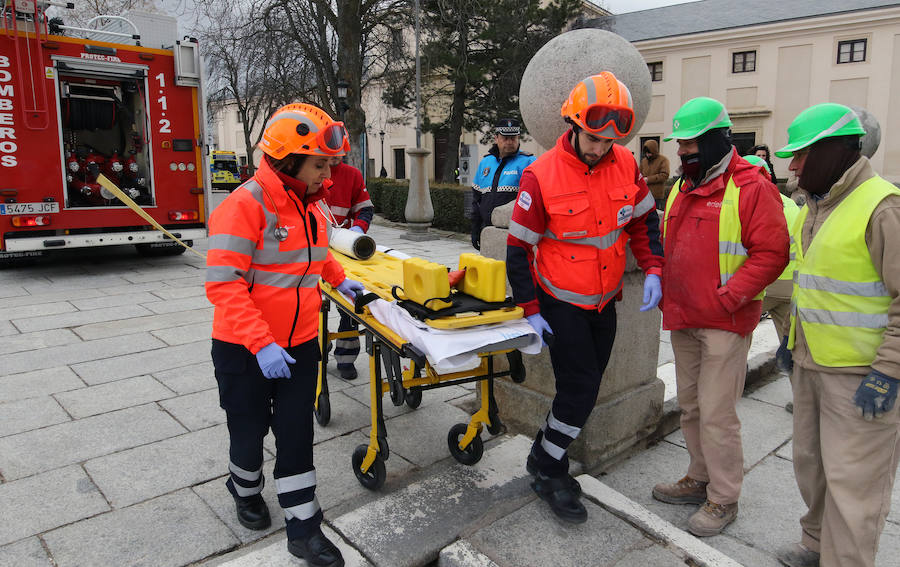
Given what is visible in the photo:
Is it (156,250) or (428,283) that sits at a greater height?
(428,283)

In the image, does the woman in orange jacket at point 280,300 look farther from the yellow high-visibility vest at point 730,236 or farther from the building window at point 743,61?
the building window at point 743,61

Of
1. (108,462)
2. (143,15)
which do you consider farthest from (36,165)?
(108,462)

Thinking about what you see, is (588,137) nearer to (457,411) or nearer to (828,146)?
(828,146)

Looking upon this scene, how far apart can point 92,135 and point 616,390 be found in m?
9.03

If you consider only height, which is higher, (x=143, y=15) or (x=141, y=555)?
(x=143, y=15)

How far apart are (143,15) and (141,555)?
8511 millimetres

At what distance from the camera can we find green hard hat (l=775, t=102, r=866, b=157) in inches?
91.4

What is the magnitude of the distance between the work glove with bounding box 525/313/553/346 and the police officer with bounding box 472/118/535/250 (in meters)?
2.72

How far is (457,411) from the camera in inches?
171

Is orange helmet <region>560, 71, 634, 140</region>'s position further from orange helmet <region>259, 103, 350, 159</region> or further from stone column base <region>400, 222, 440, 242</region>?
stone column base <region>400, 222, 440, 242</region>

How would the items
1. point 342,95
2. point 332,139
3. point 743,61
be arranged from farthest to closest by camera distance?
point 743,61 → point 342,95 → point 332,139

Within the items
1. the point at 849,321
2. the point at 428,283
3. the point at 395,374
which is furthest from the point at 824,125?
the point at 395,374

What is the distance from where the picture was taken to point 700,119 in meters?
2.79

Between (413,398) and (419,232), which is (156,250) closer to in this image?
(419,232)
